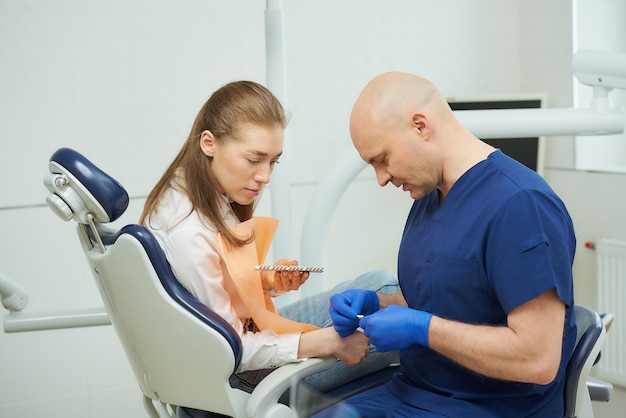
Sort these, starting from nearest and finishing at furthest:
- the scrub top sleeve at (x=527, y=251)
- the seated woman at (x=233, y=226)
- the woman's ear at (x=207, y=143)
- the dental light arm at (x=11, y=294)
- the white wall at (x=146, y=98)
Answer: the scrub top sleeve at (x=527, y=251), the seated woman at (x=233, y=226), the woman's ear at (x=207, y=143), the dental light arm at (x=11, y=294), the white wall at (x=146, y=98)

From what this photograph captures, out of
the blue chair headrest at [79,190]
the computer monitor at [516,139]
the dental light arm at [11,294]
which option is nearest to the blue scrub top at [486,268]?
the blue chair headrest at [79,190]

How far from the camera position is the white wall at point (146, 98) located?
2.84 metres

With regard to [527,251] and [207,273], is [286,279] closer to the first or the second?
[207,273]

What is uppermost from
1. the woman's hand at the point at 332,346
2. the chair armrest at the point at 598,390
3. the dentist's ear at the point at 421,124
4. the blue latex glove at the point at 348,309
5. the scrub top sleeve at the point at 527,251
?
the dentist's ear at the point at 421,124

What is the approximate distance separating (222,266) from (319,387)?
346 mm

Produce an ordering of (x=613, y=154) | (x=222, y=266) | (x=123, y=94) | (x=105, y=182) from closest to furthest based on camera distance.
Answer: (x=105, y=182), (x=222, y=266), (x=123, y=94), (x=613, y=154)

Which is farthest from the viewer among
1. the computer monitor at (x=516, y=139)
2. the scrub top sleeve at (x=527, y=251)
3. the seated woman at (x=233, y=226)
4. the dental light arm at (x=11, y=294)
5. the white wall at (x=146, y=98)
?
the computer monitor at (x=516, y=139)

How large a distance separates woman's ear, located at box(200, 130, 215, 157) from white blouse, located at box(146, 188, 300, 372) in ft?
0.52

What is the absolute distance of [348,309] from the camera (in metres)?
1.63

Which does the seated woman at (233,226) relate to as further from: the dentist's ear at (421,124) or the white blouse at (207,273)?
the dentist's ear at (421,124)

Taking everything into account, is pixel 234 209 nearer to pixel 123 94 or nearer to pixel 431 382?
pixel 431 382

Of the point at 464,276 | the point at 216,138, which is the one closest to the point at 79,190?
the point at 216,138

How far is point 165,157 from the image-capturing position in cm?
304


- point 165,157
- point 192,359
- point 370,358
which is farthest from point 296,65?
point 192,359
